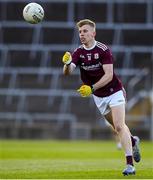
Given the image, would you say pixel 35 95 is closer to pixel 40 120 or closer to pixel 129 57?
pixel 40 120

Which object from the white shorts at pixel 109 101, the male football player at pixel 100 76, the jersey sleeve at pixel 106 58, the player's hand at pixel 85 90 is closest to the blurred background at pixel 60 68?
the white shorts at pixel 109 101

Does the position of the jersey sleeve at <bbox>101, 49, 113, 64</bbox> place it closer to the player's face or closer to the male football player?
the male football player

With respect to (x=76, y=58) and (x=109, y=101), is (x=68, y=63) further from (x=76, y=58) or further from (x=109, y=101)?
(x=109, y=101)

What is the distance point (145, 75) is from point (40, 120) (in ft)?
15.7

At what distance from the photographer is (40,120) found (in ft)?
109

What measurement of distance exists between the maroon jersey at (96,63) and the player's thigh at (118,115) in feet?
1.10

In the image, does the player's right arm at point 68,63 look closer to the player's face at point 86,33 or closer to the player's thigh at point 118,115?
the player's face at point 86,33

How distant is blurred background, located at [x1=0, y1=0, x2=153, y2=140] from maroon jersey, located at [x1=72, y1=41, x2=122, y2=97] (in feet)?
63.0

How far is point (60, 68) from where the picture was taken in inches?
1378

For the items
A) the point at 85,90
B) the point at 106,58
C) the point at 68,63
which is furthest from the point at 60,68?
the point at 85,90

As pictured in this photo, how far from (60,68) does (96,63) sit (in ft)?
73.9

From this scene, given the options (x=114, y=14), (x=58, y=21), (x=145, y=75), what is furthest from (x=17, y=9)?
(x=145, y=75)

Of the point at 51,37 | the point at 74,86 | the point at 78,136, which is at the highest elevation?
the point at 51,37

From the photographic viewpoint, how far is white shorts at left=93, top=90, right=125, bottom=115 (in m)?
12.4
